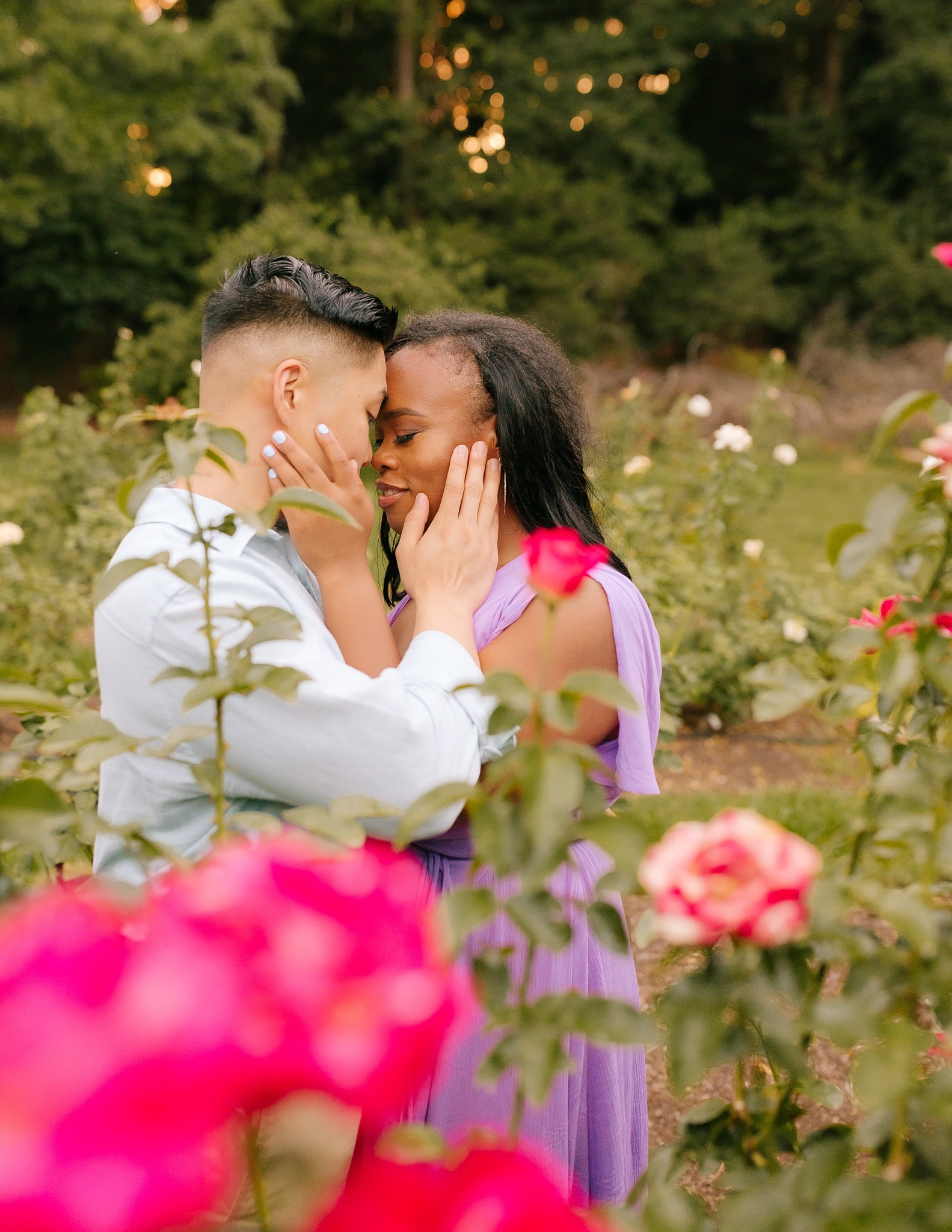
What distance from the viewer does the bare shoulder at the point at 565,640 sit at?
4.76 feet

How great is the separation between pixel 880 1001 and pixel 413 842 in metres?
0.96

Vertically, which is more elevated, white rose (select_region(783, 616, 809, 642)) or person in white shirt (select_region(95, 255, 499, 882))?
person in white shirt (select_region(95, 255, 499, 882))

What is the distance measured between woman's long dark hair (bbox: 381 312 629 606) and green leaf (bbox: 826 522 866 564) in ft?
3.17

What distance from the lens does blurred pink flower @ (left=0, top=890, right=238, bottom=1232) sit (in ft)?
0.96

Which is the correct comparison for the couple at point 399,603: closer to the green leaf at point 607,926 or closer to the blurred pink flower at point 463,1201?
the green leaf at point 607,926

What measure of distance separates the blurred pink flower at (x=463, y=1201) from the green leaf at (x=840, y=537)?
17.9 inches

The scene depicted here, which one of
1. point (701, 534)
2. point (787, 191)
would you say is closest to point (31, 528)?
point (701, 534)

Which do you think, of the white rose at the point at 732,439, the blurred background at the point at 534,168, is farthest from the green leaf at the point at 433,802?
the blurred background at the point at 534,168

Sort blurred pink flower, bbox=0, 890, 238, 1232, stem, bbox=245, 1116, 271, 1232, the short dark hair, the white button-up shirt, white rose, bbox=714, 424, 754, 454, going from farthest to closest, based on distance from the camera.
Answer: white rose, bbox=714, 424, 754, 454, the short dark hair, the white button-up shirt, stem, bbox=245, 1116, 271, 1232, blurred pink flower, bbox=0, 890, 238, 1232

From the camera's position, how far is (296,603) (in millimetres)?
1268

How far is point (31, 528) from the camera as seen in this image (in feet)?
15.6

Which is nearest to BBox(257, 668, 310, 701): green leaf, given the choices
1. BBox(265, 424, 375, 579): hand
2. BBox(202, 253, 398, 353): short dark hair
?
BBox(265, 424, 375, 579): hand

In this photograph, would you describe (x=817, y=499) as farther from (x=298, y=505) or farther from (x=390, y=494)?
(x=298, y=505)

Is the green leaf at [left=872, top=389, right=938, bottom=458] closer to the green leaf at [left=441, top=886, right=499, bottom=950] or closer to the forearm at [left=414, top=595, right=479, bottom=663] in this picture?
the green leaf at [left=441, top=886, right=499, bottom=950]
